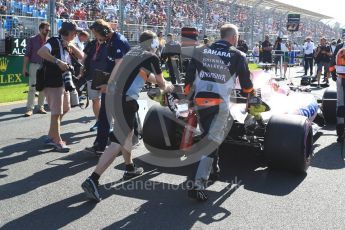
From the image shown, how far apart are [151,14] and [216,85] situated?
1662 centimetres

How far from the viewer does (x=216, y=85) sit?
14.9 feet

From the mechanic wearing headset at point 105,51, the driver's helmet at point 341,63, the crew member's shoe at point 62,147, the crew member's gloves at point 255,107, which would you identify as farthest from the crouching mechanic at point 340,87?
the crew member's shoe at point 62,147

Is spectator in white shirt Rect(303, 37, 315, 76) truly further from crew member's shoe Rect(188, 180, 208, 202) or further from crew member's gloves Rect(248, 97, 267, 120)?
crew member's shoe Rect(188, 180, 208, 202)

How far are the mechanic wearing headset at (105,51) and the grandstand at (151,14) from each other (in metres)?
6.95

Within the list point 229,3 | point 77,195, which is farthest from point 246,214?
point 229,3

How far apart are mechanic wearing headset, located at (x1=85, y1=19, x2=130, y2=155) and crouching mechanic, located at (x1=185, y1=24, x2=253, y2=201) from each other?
4.00 feet

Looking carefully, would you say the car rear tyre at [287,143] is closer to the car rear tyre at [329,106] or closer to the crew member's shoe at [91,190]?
the crew member's shoe at [91,190]

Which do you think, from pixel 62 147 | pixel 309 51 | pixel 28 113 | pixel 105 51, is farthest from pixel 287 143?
pixel 309 51

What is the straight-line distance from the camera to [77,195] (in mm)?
4582

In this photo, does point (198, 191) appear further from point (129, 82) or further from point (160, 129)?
point (160, 129)

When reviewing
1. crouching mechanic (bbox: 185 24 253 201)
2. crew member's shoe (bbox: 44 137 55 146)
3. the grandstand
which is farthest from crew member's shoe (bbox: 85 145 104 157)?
the grandstand

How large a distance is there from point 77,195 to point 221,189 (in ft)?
5.12

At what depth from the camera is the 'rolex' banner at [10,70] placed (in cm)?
1290

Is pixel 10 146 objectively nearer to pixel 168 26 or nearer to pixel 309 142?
pixel 309 142
